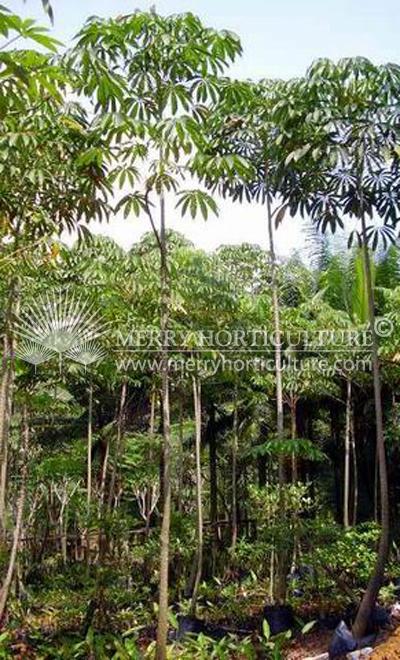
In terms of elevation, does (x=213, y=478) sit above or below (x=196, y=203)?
below

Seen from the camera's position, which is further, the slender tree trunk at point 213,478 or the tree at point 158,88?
the slender tree trunk at point 213,478

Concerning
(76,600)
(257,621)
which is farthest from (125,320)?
(76,600)

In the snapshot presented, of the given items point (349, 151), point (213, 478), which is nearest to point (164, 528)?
point (349, 151)

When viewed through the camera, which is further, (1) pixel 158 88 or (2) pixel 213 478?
(2) pixel 213 478

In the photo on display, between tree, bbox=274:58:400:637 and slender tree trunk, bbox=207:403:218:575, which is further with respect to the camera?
slender tree trunk, bbox=207:403:218:575

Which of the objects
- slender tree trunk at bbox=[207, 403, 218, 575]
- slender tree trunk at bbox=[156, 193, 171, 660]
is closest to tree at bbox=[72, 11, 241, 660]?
slender tree trunk at bbox=[156, 193, 171, 660]

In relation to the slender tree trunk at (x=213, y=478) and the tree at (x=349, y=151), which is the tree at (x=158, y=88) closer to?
the tree at (x=349, y=151)

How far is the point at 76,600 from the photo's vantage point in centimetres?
862

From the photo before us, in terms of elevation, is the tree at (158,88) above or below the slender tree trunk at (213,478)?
above

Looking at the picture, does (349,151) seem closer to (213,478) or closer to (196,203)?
(196,203)

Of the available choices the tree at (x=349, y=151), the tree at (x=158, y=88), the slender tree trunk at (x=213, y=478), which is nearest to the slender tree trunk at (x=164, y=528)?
the tree at (x=158, y=88)

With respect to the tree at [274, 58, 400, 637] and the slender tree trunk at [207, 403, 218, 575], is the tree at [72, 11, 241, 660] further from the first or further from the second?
the slender tree trunk at [207, 403, 218, 575]

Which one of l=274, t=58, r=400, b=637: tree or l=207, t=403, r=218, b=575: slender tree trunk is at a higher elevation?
l=274, t=58, r=400, b=637: tree

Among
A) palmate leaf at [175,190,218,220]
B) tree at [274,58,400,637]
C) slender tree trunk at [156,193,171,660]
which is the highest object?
tree at [274,58,400,637]
